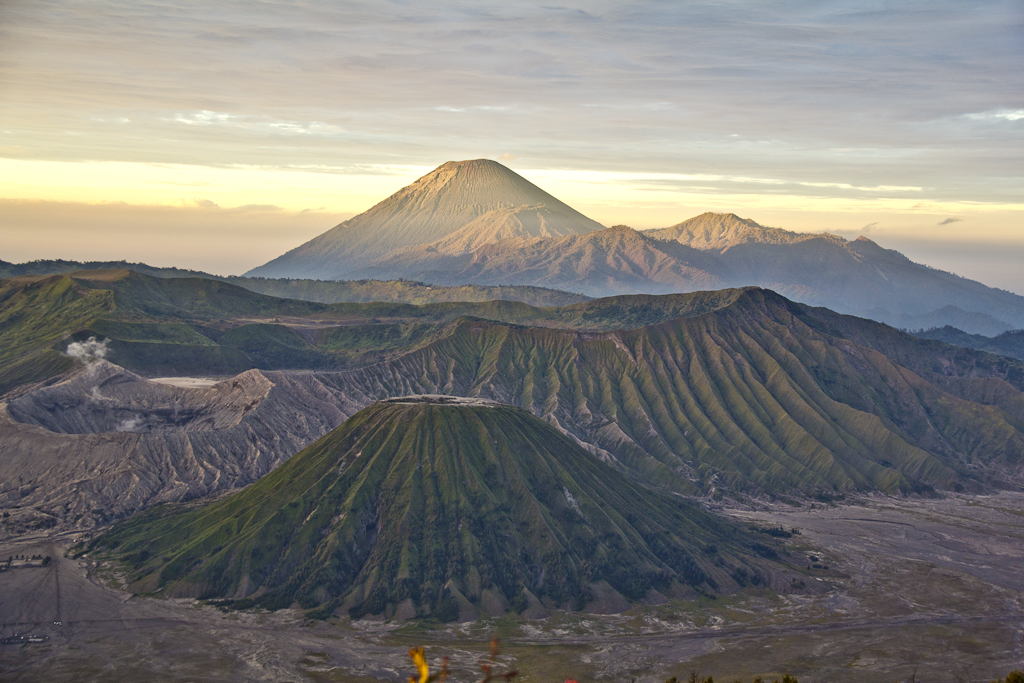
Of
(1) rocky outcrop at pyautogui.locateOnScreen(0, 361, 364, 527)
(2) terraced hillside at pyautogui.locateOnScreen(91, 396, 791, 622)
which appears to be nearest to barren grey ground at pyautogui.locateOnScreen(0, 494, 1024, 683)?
(2) terraced hillside at pyautogui.locateOnScreen(91, 396, 791, 622)

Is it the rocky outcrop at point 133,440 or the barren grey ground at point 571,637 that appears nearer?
the barren grey ground at point 571,637

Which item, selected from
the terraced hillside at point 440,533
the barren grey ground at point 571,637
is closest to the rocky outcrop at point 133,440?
the terraced hillside at point 440,533

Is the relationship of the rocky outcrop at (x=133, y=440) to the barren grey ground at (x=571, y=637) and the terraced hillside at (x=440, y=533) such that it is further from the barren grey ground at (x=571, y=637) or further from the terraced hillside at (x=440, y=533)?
the barren grey ground at (x=571, y=637)

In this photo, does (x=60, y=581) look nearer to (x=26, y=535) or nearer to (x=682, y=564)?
(x=26, y=535)

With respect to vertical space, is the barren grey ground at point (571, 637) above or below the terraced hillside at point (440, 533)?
below

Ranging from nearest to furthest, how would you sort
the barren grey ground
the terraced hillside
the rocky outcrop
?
the barren grey ground < the terraced hillside < the rocky outcrop

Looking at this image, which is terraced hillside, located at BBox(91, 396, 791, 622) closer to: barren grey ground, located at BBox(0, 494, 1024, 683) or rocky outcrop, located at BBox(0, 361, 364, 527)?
barren grey ground, located at BBox(0, 494, 1024, 683)

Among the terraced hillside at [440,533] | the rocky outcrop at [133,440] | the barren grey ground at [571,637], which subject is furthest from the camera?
the rocky outcrop at [133,440]
